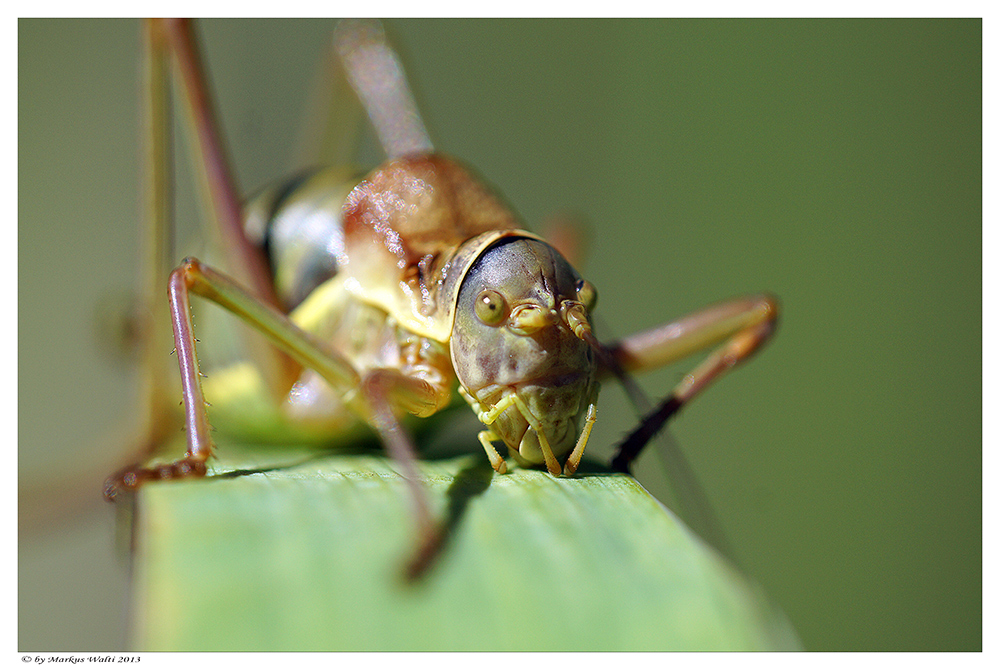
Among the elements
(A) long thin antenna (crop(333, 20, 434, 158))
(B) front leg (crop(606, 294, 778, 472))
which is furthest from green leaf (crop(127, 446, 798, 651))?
(A) long thin antenna (crop(333, 20, 434, 158))

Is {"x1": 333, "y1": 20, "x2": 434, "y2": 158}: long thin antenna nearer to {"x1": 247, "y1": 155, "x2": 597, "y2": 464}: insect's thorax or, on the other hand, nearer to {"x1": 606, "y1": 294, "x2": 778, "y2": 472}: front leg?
{"x1": 247, "y1": 155, "x2": 597, "y2": 464}: insect's thorax

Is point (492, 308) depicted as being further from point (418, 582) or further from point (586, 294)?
point (418, 582)

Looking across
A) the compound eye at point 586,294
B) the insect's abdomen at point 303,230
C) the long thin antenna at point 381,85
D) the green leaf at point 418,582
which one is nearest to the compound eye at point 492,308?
the compound eye at point 586,294

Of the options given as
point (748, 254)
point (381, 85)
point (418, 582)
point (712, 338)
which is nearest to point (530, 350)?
point (418, 582)

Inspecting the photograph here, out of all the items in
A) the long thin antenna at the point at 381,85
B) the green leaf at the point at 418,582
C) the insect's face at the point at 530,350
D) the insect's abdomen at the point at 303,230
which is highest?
the long thin antenna at the point at 381,85

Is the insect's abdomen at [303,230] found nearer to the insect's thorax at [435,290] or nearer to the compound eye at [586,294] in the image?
the insect's thorax at [435,290]

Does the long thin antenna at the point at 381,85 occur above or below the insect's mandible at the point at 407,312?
above

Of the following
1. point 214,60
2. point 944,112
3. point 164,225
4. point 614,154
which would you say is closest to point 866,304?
point 944,112

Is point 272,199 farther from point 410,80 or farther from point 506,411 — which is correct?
point 506,411

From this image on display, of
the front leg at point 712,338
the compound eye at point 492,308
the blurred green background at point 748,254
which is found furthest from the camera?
the blurred green background at point 748,254
